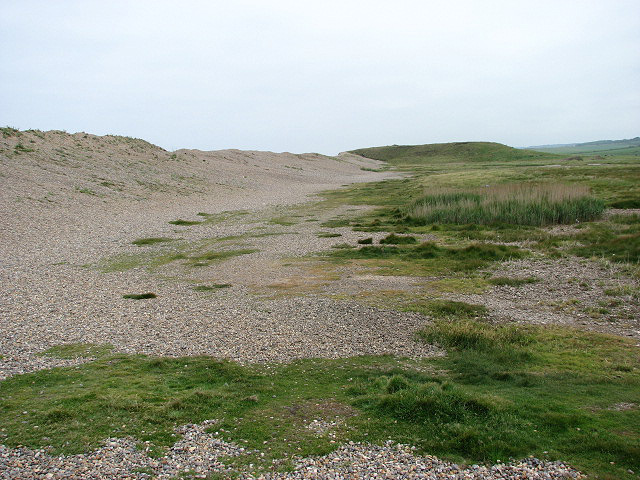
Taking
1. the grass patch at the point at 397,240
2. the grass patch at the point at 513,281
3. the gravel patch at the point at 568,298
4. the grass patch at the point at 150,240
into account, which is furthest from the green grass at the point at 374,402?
the grass patch at the point at 150,240

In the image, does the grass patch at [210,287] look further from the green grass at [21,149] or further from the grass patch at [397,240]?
the green grass at [21,149]

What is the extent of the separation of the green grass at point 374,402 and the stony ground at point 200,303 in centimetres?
36

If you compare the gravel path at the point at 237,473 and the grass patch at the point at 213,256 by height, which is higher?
the grass patch at the point at 213,256

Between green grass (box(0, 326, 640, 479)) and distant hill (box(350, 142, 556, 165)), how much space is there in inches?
4234

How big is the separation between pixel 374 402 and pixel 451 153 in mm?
127400

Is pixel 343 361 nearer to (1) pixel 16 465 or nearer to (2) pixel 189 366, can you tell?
(2) pixel 189 366

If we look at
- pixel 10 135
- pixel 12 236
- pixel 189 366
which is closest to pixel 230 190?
pixel 10 135

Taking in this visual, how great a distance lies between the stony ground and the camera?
587cm

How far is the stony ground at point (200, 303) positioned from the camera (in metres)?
5.87

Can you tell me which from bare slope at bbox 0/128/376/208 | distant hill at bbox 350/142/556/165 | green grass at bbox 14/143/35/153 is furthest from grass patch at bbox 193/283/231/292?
distant hill at bbox 350/142/556/165

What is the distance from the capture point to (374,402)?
7348mm

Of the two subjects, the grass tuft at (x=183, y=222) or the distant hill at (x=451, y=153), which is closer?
the grass tuft at (x=183, y=222)

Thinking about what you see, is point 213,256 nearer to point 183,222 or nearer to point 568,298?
point 183,222

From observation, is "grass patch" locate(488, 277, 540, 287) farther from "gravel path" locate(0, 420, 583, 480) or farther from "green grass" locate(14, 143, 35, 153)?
"green grass" locate(14, 143, 35, 153)
